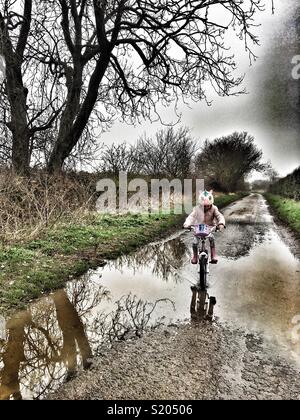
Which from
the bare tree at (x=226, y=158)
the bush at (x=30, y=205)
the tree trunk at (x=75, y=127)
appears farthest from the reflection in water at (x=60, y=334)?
the bare tree at (x=226, y=158)

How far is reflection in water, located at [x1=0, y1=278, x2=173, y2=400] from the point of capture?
3.15 metres

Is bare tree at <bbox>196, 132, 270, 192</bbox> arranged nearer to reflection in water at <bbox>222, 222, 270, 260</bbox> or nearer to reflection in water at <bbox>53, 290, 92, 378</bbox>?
reflection in water at <bbox>222, 222, 270, 260</bbox>

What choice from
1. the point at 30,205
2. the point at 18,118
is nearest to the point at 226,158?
the point at 18,118

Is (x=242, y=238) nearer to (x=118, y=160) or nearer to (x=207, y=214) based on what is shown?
(x=207, y=214)

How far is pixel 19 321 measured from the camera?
4.41 metres

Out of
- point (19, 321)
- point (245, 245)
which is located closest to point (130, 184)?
point (245, 245)

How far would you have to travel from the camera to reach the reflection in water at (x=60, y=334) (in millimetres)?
3152

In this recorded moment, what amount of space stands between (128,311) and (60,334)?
1075mm

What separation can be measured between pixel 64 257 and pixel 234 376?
15.8ft

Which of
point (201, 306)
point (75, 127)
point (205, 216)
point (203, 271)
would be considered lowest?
point (201, 306)

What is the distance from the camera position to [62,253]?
24.5 ft
